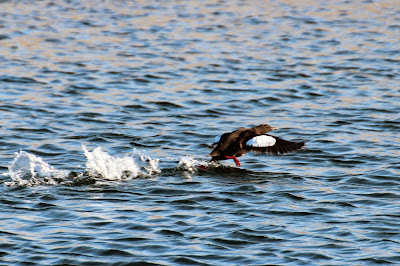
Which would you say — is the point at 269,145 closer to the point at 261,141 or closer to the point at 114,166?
the point at 261,141

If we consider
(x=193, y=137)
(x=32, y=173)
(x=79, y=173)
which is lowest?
(x=193, y=137)

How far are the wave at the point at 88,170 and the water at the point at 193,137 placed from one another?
27mm

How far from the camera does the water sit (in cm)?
741

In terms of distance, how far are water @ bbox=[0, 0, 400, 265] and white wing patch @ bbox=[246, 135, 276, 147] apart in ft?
1.35

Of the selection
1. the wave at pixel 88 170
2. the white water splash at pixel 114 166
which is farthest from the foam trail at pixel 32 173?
the white water splash at pixel 114 166

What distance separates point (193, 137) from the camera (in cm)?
1228

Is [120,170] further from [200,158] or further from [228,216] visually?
[228,216]

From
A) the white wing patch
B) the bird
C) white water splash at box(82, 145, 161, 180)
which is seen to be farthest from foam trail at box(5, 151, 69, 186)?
the white wing patch

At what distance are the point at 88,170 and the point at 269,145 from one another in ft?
8.29

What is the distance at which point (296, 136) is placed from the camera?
12.4m

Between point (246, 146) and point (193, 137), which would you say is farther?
point (193, 137)

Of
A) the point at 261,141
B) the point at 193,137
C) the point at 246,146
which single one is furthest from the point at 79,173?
the point at 193,137

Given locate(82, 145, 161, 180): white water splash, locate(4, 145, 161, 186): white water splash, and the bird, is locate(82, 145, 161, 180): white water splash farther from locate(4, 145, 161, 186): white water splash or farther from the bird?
the bird

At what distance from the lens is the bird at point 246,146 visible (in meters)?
10.2
